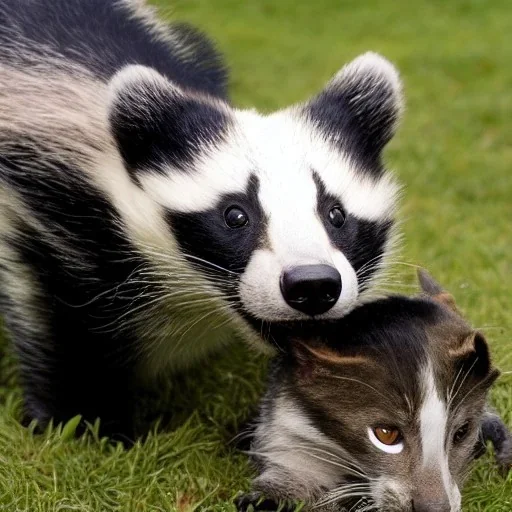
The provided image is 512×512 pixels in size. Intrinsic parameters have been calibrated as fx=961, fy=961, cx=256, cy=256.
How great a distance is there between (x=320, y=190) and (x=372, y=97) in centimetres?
62

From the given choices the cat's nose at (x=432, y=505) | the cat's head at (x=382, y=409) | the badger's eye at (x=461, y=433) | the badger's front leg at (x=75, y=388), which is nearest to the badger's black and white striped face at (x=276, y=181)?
the cat's head at (x=382, y=409)

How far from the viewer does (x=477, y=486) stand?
10.6 ft

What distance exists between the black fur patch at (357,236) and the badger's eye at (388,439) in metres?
0.53

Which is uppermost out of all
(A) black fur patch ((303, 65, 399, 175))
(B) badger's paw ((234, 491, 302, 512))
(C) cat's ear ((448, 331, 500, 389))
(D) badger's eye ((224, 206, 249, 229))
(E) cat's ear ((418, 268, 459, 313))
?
(A) black fur patch ((303, 65, 399, 175))

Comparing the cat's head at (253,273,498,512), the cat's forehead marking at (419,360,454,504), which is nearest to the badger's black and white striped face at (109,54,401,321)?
the cat's head at (253,273,498,512)

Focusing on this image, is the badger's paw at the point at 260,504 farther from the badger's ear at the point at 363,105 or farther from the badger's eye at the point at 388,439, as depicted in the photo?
the badger's ear at the point at 363,105

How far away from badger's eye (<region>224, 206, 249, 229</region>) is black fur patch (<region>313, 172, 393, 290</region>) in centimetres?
23

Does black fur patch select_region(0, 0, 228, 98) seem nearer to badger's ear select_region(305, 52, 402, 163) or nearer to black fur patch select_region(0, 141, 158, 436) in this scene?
black fur patch select_region(0, 141, 158, 436)

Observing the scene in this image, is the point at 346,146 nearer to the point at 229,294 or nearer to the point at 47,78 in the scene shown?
the point at 229,294

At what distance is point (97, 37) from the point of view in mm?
3795

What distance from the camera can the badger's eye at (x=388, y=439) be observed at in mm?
2785

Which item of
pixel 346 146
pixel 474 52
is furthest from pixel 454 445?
pixel 474 52

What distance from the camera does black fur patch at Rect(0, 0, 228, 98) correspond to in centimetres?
370

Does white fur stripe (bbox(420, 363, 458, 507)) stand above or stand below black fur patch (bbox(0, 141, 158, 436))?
above
